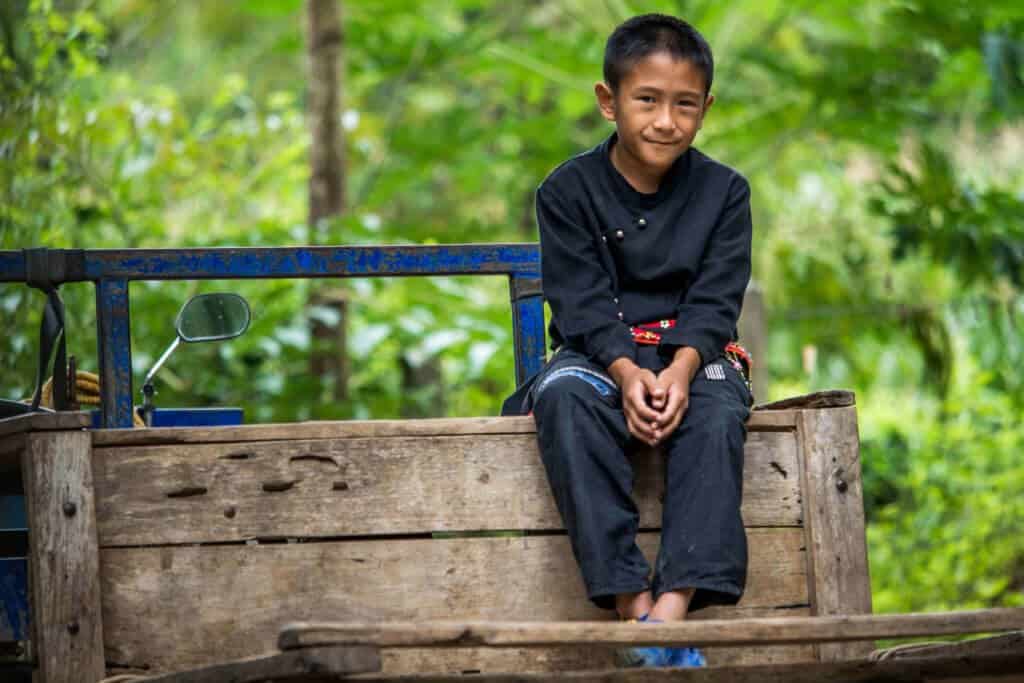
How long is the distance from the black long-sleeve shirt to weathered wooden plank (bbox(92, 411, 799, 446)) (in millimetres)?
383

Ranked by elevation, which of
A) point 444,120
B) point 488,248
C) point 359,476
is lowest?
point 359,476

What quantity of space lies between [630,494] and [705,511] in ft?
0.52

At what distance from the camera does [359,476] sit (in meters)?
2.97

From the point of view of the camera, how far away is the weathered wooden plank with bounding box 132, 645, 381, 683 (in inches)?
89.0

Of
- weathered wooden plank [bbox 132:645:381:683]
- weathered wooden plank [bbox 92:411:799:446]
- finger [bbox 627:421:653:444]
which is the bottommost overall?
weathered wooden plank [bbox 132:645:381:683]

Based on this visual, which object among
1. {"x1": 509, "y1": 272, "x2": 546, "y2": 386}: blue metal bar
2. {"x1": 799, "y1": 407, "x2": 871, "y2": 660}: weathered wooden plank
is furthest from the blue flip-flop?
{"x1": 509, "y1": 272, "x2": 546, "y2": 386}: blue metal bar

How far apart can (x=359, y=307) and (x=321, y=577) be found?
19.2ft

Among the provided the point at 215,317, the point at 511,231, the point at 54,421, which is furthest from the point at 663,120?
the point at 511,231

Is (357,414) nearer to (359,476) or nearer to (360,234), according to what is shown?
(360,234)

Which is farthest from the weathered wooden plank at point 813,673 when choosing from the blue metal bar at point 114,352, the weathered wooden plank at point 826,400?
the blue metal bar at point 114,352

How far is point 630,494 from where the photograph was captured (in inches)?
115

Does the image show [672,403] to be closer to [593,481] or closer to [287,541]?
[593,481]

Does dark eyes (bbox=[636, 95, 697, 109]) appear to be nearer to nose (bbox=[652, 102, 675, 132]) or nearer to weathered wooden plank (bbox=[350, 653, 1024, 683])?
nose (bbox=[652, 102, 675, 132])

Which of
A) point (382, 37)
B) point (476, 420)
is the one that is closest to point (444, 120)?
point (382, 37)
